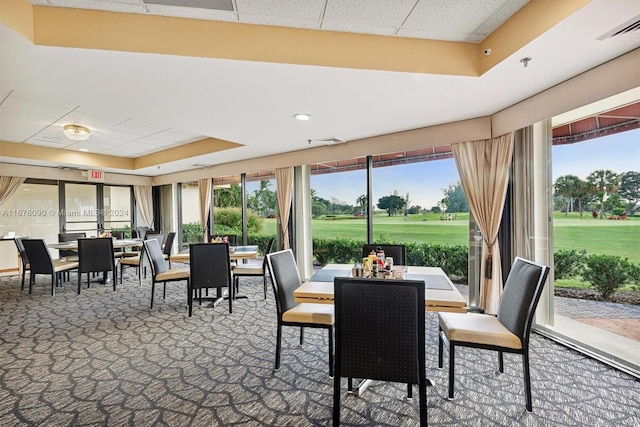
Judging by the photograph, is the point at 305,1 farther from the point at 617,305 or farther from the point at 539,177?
the point at 617,305

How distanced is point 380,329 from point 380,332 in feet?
0.06

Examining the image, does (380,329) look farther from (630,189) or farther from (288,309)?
(630,189)

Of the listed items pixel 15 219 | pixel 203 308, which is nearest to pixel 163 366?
pixel 203 308

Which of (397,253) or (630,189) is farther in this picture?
(397,253)

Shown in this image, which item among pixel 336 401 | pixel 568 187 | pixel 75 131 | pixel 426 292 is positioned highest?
pixel 75 131

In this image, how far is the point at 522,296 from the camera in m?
2.14

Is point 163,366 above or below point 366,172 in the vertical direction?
below

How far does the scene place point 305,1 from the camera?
80.9 inches

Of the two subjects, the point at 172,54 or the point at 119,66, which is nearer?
the point at 172,54

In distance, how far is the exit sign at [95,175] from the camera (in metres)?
7.43

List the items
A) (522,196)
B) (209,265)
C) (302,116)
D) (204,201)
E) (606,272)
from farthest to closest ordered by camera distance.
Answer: (204,201) < (209,265) < (302,116) < (522,196) < (606,272)

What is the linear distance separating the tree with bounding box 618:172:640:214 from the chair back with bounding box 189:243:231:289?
4195mm

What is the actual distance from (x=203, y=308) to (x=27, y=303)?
9.06ft

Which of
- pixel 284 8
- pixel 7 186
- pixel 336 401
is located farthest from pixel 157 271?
pixel 7 186
